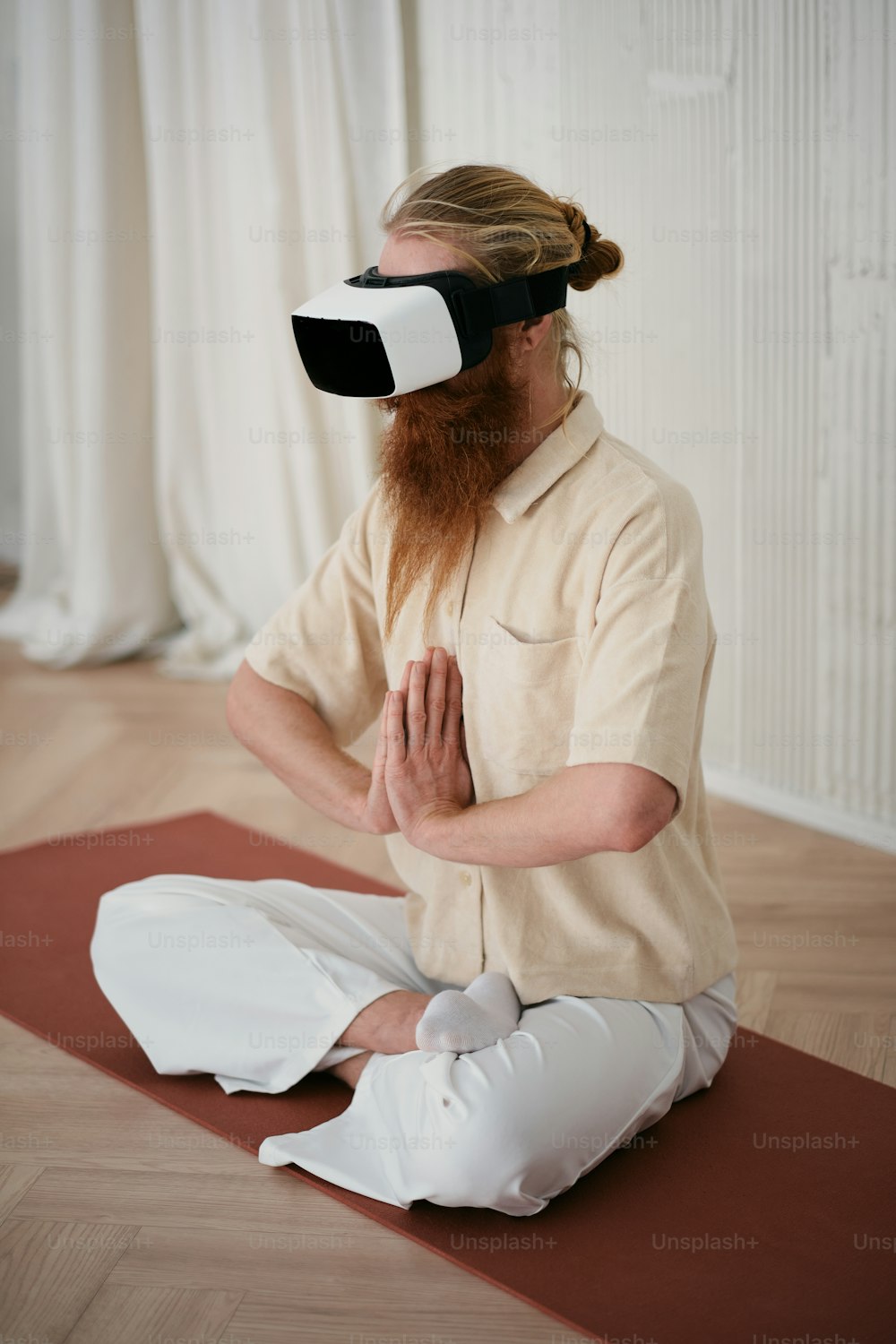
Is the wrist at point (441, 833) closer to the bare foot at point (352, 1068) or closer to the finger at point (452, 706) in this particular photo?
the finger at point (452, 706)

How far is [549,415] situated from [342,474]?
2.51 m

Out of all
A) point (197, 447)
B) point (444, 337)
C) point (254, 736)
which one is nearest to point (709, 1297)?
point (254, 736)

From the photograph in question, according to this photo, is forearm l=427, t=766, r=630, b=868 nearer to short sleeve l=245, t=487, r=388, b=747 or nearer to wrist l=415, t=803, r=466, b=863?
wrist l=415, t=803, r=466, b=863

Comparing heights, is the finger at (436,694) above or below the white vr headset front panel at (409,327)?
below

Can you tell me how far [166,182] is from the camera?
→ 4.47 metres

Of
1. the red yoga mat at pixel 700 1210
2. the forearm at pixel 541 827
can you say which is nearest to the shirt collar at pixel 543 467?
the forearm at pixel 541 827

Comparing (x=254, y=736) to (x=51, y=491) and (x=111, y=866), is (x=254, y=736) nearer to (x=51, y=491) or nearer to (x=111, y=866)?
(x=111, y=866)

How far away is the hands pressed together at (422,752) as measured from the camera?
177 centimetres

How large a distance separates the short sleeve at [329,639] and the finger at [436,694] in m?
0.21

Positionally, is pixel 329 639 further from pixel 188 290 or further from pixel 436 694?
pixel 188 290

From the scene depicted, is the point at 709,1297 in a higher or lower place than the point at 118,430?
lower

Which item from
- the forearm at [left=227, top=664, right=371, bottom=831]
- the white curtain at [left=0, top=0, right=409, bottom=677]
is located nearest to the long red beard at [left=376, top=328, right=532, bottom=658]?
the forearm at [left=227, top=664, right=371, bottom=831]

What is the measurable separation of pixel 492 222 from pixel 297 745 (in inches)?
29.6

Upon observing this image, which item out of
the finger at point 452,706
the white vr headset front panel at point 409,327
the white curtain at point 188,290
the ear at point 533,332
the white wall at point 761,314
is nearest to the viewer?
the white vr headset front panel at point 409,327
